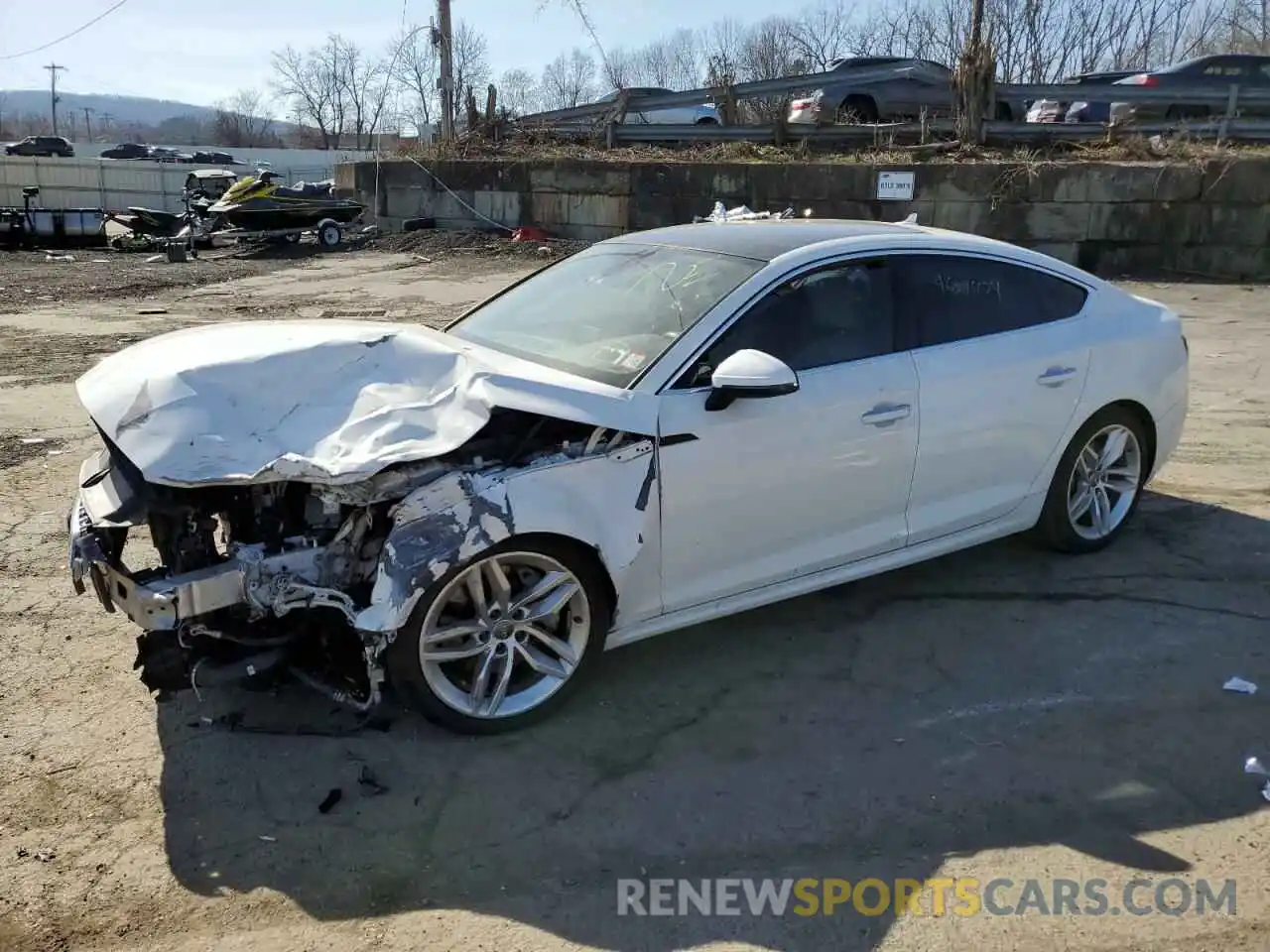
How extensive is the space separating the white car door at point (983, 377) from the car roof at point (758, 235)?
1.11ft

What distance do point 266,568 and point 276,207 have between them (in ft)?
68.8

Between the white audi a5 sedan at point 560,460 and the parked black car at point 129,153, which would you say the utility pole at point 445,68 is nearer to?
the white audi a5 sedan at point 560,460

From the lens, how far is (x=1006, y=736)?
141 inches

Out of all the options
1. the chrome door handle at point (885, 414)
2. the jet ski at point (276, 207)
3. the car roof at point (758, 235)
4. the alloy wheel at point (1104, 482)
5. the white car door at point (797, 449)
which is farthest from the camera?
the jet ski at point (276, 207)

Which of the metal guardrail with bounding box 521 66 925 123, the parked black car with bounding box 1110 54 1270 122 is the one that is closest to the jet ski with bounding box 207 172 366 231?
the metal guardrail with bounding box 521 66 925 123

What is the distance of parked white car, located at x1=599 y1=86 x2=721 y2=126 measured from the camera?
22531 mm

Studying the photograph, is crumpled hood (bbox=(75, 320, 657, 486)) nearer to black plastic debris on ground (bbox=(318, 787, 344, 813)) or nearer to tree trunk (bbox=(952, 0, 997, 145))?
black plastic debris on ground (bbox=(318, 787, 344, 813))

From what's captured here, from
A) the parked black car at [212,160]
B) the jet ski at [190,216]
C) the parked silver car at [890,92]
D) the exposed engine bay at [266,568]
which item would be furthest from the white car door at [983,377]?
the parked black car at [212,160]

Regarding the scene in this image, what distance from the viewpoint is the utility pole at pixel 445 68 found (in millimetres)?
23641

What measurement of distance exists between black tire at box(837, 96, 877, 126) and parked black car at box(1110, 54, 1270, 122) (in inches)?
182

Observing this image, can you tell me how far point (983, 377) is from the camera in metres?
4.40

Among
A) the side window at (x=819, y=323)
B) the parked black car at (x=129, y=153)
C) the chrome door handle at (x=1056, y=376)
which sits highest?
the parked black car at (x=129, y=153)

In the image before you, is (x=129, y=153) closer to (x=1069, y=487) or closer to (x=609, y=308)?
(x=609, y=308)

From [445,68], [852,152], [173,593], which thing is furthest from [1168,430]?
[445,68]
